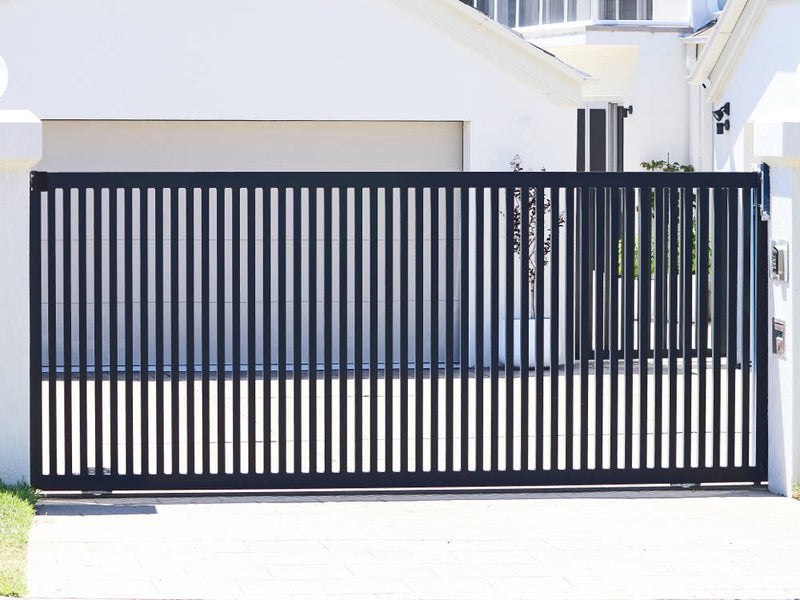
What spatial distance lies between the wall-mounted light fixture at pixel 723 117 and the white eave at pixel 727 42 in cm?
30

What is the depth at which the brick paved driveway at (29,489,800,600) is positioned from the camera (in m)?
6.33

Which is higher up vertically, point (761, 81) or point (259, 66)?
point (259, 66)

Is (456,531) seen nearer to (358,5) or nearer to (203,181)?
(203,181)

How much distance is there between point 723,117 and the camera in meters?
16.0

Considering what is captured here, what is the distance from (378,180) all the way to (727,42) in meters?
8.40

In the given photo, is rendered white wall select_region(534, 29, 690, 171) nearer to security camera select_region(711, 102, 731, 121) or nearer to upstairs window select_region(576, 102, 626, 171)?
upstairs window select_region(576, 102, 626, 171)

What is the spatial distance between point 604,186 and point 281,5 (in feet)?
21.8

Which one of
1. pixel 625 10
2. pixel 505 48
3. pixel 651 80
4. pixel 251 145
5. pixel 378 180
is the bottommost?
pixel 378 180

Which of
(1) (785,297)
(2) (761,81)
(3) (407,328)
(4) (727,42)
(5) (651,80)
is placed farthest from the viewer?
(5) (651,80)

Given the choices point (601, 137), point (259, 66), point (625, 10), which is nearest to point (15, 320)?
point (259, 66)

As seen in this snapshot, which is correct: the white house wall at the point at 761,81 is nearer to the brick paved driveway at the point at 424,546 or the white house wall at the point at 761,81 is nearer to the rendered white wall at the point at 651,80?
the rendered white wall at the point at 651,80

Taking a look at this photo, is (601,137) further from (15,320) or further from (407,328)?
(15,320)

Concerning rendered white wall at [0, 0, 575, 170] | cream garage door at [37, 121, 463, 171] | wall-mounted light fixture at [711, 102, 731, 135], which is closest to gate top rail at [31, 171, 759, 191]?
rendered white wall at [0, 0, 575, 170]

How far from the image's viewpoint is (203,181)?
8227mm
